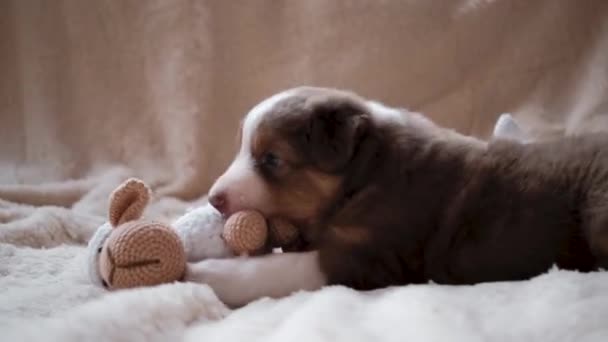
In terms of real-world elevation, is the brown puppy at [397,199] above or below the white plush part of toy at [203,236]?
above

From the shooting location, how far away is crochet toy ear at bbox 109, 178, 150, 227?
1889mm

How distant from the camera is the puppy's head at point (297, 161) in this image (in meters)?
1.98

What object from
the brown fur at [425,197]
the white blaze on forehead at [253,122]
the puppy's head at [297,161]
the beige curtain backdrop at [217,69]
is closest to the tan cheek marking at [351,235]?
the brown fur at [425,197]

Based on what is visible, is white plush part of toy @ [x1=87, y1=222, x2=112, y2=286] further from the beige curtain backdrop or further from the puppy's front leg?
the beige curtain backdrop

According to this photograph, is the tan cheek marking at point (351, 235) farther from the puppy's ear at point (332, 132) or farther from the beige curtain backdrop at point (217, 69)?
the beige curtain backdrop at point (217, 69)

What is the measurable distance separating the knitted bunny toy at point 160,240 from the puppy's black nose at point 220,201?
0.02m

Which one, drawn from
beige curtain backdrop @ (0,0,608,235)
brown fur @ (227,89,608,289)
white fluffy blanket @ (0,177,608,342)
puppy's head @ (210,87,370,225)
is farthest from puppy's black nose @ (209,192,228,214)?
beige curtain backdrop @ (0,0,608,235)

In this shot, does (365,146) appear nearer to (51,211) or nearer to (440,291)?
(440,291)

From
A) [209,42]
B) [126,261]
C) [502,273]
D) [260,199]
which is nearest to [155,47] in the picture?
[209,42]

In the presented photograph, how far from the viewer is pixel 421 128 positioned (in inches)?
82.9

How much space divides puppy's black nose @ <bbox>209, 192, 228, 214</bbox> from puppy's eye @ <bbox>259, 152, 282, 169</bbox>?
0.15 meters

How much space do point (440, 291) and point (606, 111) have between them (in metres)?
1.84

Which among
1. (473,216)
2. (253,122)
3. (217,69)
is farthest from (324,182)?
(217,69)

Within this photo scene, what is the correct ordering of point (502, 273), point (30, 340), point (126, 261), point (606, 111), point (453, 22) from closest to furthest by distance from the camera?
point (30, 340) → point (126, 261) → point (502, 273) → point (606, 111) → point (453, 22)
